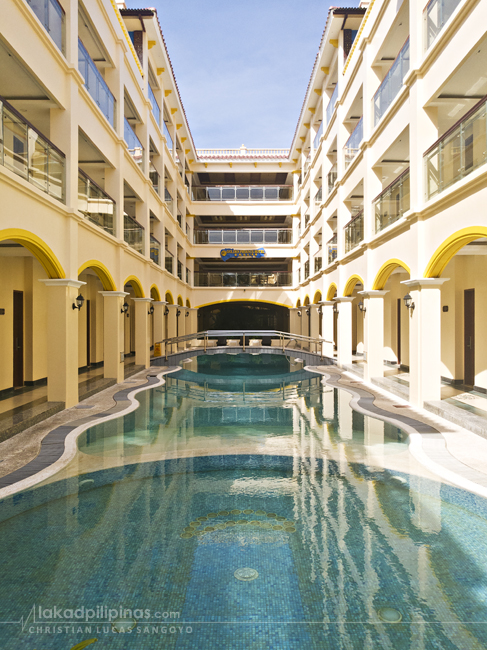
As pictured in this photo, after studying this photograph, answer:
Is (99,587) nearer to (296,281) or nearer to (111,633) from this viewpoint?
(111,633)

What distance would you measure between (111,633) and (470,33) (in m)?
10.4

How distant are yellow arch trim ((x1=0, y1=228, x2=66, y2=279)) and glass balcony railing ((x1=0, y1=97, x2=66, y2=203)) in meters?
1.10

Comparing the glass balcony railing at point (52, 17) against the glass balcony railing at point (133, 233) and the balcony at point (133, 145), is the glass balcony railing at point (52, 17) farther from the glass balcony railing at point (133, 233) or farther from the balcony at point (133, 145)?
the glass balcony railing at point (133, 233)

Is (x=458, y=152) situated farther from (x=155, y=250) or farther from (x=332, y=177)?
(x=155, y=250)

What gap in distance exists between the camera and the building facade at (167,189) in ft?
26.9

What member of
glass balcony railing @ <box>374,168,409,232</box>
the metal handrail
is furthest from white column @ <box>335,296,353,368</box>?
glass balcony railing @ <box>374,168,409,232</box>

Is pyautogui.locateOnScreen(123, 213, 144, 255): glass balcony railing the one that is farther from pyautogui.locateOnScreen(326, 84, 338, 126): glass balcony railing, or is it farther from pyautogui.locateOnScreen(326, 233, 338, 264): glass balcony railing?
pyautogui.locateOnScreen(326, 84, 338, 126): glass balcony railing

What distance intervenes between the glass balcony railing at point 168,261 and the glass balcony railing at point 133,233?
566cm

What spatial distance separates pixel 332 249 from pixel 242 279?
532 inches

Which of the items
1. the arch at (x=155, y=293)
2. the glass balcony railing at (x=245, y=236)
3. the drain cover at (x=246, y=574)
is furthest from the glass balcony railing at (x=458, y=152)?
the glass balcony railing at (x=245, y=236)

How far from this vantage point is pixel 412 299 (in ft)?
33.7

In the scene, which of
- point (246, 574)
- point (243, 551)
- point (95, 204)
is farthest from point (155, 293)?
point (246, 574)

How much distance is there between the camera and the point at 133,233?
1609cm

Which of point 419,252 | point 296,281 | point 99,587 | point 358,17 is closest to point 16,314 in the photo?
point 99,587
